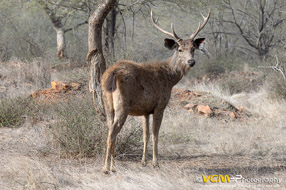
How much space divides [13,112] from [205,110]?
5.62 meters

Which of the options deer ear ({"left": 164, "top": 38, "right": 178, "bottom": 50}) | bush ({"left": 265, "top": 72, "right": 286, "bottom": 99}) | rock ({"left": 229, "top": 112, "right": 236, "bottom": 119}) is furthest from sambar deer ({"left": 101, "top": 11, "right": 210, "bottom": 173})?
bush ({"left": 265, "top": 72, "right": 286, "bottom": 99})

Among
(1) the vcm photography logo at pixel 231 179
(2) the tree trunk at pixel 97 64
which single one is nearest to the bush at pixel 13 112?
(2) the tree trunk at pixel 97 64

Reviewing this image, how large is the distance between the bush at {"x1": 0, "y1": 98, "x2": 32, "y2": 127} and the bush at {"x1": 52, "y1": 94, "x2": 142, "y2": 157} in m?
2.36

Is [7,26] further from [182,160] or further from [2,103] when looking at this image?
[182,160]

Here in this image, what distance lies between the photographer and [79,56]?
54.1 feet

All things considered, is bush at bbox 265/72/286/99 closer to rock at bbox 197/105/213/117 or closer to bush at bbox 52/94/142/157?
rock at bbox 197/105/213/117

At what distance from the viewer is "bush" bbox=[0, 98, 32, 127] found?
9.12 meters

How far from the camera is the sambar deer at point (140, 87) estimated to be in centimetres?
581

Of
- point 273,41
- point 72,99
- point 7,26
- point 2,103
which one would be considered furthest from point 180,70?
point 7,26

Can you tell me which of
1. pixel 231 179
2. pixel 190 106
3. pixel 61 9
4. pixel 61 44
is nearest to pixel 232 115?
pixel 190 106

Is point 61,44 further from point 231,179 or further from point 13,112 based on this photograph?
point 231,179

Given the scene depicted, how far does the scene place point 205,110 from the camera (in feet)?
38.1

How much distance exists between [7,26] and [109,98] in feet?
64.0

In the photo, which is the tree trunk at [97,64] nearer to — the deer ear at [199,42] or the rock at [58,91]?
the deer ear at [199,42]
